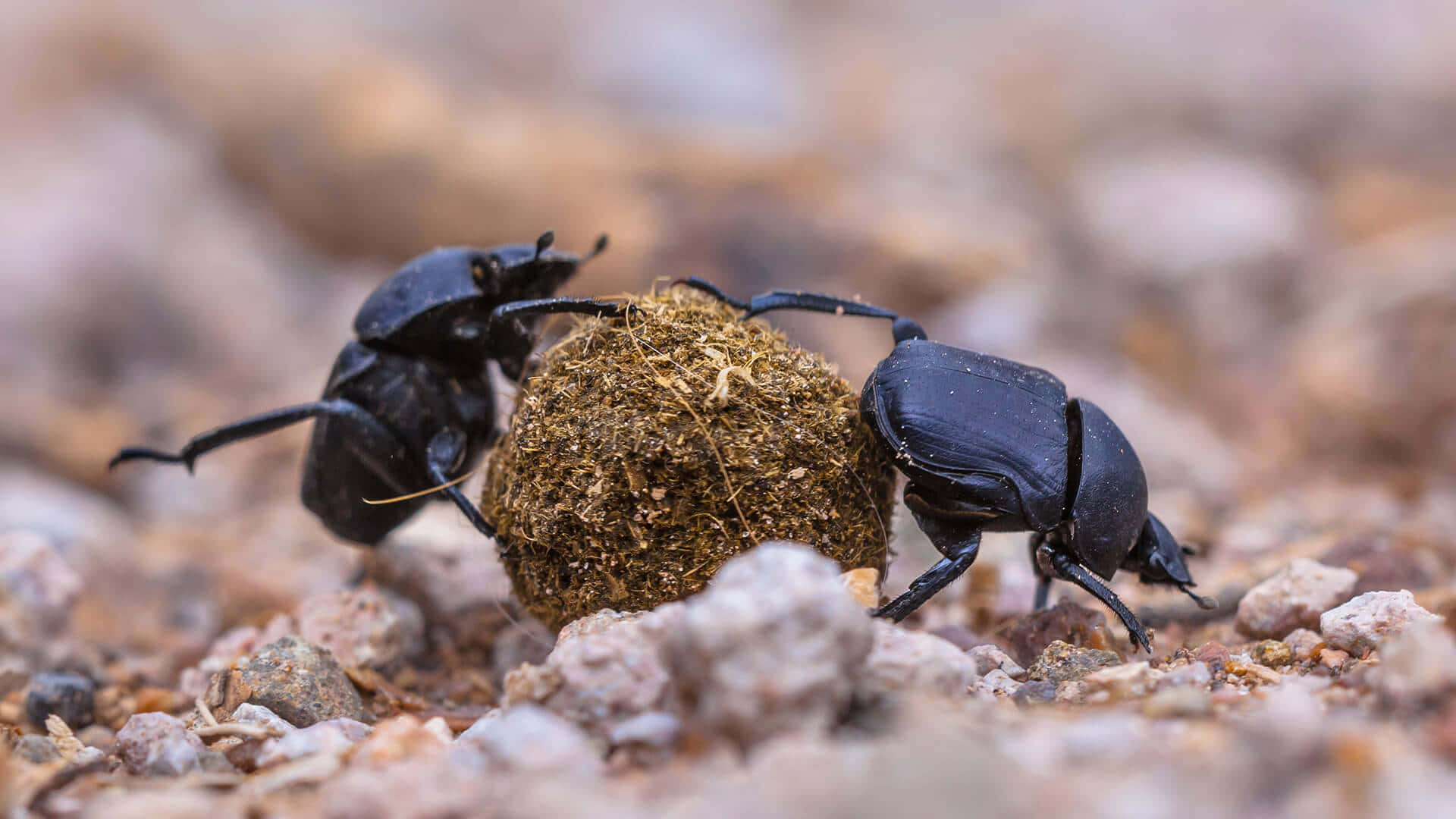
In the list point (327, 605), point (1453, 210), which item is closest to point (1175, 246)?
point (1453, 210)

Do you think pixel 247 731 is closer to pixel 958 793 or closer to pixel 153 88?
pixel 958 793

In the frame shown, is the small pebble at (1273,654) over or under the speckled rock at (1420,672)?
over

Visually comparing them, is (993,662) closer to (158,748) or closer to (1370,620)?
(1370,620)

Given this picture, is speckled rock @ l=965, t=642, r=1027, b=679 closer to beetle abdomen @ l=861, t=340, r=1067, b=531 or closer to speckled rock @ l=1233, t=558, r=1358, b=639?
beetle abdomen @ l=861, t=340, r=1067, b=531

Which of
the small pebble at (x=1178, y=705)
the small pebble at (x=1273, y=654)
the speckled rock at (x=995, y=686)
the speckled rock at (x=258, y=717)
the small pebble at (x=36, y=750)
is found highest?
the small pebble at (x=1273, y=654)

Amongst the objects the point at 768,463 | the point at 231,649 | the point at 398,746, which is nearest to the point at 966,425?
the point at 768,463

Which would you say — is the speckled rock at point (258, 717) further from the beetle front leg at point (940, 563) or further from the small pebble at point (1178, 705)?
the small pebble at point (1178, 705)

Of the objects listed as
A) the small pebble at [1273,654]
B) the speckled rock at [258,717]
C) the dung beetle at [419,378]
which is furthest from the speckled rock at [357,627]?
the small pebble at [1273,654]
